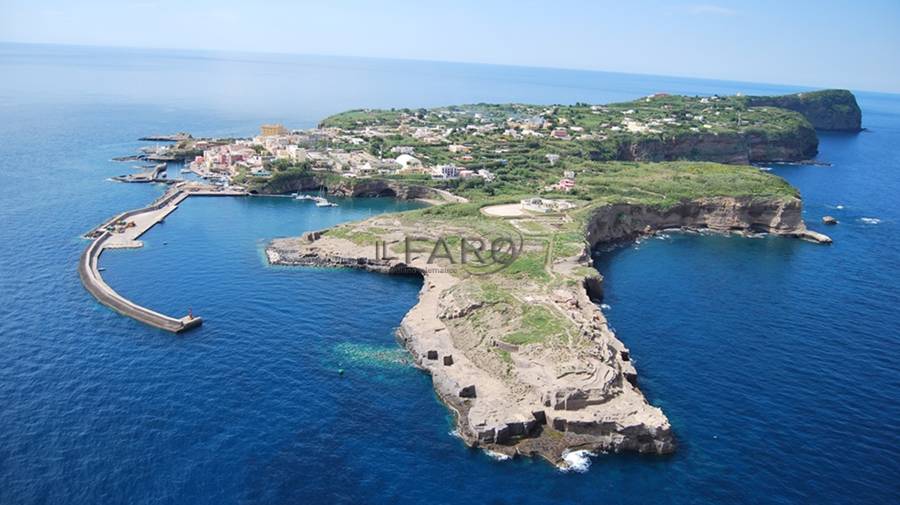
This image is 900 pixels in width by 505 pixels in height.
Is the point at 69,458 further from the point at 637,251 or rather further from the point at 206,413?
the point at 637,251

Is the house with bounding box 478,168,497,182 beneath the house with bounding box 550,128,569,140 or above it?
beneath

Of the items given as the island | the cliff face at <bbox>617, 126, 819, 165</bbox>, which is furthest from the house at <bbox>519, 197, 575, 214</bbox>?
the cliff face at <bbox>617, 126, 819, 165</bbox>

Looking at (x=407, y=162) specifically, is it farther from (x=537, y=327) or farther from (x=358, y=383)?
(x=358, y=383)

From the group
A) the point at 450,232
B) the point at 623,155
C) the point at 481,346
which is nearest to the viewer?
the point at 481,346

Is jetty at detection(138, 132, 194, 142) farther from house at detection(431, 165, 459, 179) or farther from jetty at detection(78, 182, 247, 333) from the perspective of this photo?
house at detection(431, 165, 459, 179)

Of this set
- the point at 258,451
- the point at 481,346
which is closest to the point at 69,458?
the point at 258,451

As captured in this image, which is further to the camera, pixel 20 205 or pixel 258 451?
pixel 20 205
